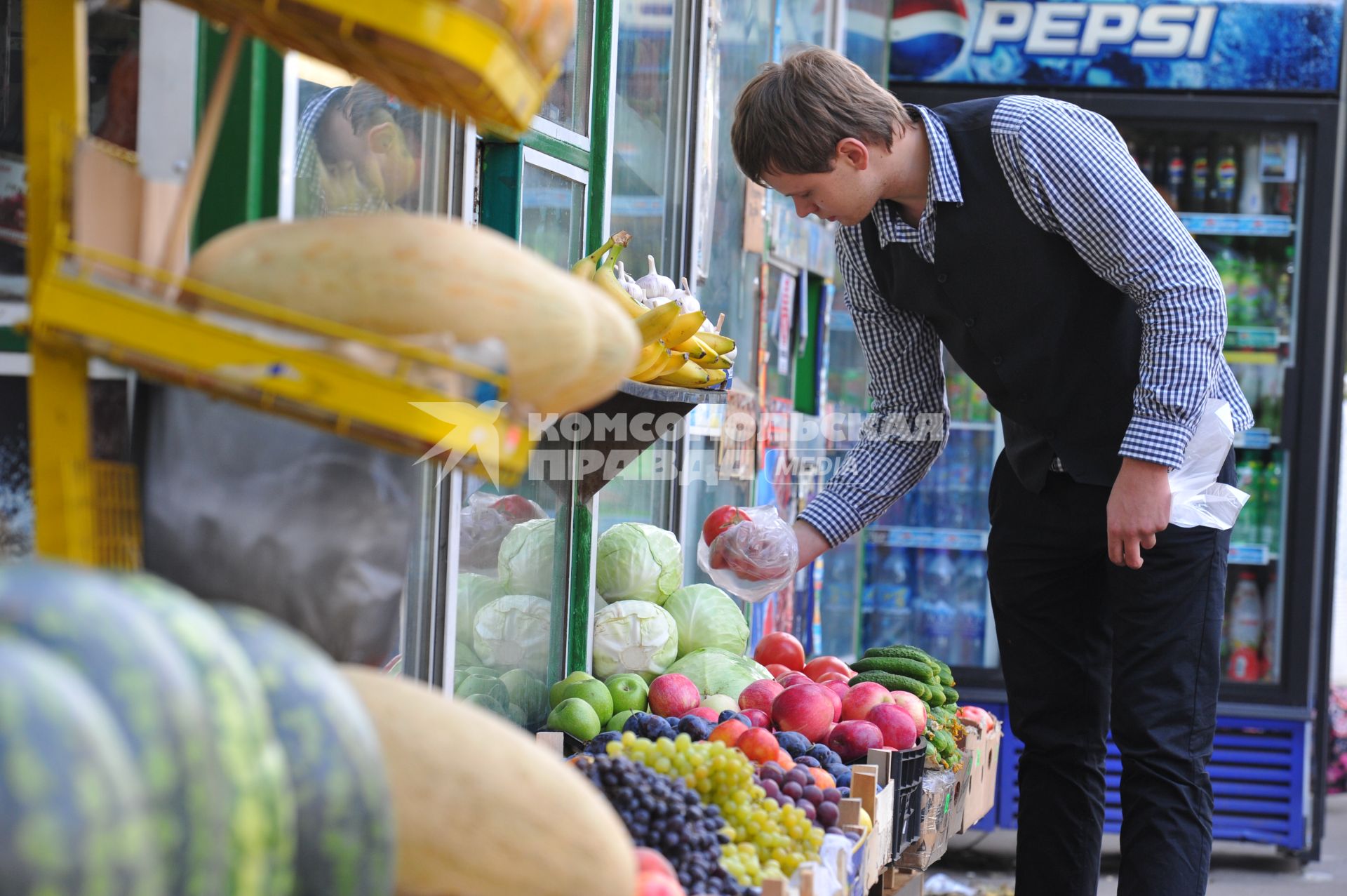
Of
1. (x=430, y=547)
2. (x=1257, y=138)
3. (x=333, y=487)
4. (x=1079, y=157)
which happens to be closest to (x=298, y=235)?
(x=333, y=487)

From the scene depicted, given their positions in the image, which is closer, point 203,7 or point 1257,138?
point 203,7

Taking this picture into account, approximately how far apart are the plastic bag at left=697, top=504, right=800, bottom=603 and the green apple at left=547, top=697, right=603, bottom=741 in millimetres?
361

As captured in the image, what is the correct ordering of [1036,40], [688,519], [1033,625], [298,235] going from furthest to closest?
[1036,40], [688,519], [1033,625], [298,235]

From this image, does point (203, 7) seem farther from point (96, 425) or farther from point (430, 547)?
point (430, 547)

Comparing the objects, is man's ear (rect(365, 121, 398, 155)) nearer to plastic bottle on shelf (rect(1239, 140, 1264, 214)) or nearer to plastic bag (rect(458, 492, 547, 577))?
plastic bag (rect(458, 492, 547, 577))

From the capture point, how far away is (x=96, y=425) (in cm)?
138

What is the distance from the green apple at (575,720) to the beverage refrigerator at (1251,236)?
2.50 m

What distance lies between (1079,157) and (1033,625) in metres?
0.93

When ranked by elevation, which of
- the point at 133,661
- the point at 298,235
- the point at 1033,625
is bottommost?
the point at 1033,625

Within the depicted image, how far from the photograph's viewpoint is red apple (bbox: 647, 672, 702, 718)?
2725mm

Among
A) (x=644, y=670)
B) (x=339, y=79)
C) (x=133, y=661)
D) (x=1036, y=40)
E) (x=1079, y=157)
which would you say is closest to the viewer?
(x=133, y=661)

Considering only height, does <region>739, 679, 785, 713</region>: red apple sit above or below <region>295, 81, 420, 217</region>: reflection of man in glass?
below

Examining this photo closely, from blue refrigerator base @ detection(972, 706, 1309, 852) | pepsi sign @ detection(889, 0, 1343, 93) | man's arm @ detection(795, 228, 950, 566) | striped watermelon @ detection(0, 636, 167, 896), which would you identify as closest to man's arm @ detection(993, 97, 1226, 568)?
man's arm @ detection(795, 228, 950, 566)

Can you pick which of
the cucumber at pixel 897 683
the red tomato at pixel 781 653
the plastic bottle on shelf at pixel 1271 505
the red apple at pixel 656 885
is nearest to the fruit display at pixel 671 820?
the red apple at pixel 656 885
